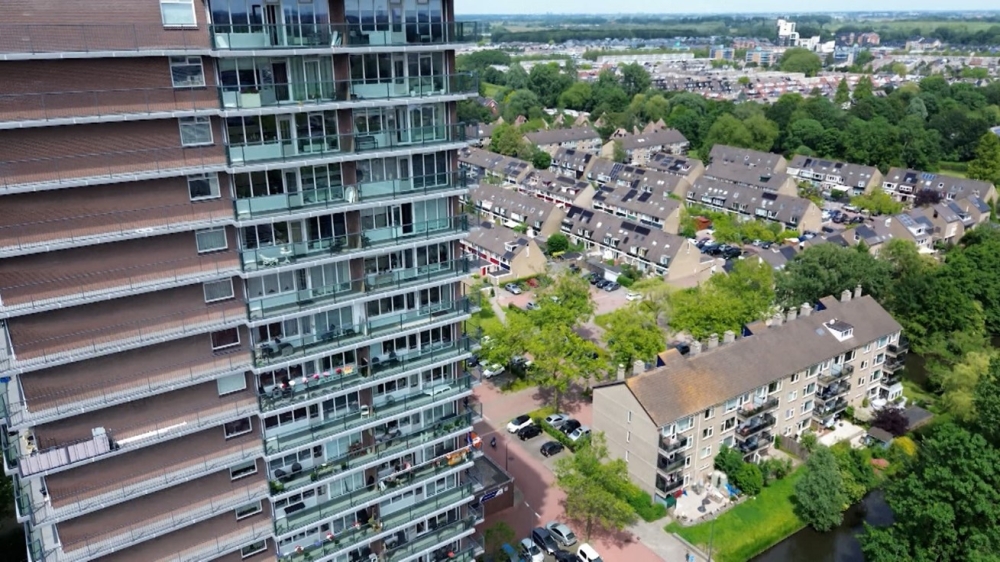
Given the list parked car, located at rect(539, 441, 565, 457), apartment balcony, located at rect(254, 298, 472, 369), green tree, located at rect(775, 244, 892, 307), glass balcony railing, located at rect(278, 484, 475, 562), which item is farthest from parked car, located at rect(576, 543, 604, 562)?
green tree, located at rect(775, 244, 892, 307)

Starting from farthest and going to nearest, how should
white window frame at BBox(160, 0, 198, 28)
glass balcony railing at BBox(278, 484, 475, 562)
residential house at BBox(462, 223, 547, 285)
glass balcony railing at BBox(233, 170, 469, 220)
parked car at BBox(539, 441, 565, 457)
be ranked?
residential house at BBox(462, 223, 547, 285)
parked car at BBox(539, 441, 565, 457)
glass balcony railing at BBox(278, 484, 475, 562)
glass balcony railing at BBox(233, 170, 469, 220)
white window frame at BBox(160, 0, 198, 28)

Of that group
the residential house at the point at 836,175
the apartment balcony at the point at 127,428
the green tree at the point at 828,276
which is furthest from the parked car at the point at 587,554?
the residential house at the point at 836,175

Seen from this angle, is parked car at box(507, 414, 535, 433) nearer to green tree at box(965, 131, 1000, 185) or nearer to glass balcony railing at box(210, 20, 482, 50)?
glass balcony railing at box(210, 20, 482, 50)

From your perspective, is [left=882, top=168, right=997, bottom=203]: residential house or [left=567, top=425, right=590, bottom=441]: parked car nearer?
[left=567, top=425, right=590, bottom=441]: parked car

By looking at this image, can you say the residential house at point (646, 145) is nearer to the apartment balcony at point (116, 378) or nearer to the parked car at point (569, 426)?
the parked car at point (569, 426)

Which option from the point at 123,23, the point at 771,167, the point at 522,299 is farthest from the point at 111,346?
the point at 771,167

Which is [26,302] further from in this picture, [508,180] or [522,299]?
[508,180]

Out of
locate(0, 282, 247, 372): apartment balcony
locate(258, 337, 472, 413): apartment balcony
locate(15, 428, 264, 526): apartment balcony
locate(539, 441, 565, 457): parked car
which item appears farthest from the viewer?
locate(539, 441, 565, 457): parked car
